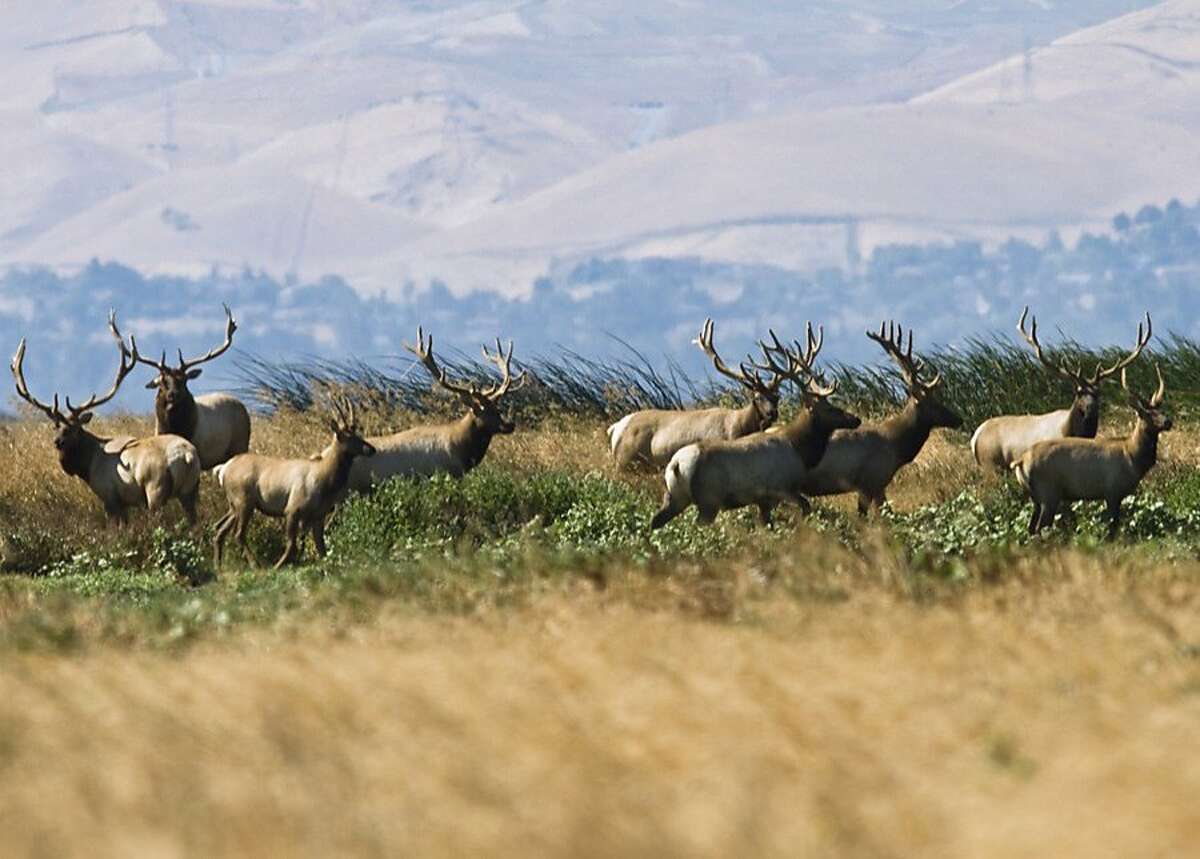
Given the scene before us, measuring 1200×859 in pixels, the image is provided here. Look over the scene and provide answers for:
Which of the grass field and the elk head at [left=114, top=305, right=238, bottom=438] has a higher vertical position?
the grass field

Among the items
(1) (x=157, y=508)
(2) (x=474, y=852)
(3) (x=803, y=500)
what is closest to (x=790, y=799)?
(2) (x=474, y=852)

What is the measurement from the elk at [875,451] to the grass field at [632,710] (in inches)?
232

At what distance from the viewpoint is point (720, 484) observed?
1777 centimetres

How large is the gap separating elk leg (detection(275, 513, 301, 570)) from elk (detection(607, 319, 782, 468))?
4.18m

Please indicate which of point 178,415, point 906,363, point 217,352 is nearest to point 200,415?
point 178,415

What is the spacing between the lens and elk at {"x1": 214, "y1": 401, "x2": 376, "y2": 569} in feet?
59.4

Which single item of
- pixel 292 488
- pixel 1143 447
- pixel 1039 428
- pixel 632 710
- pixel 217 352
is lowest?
pixel 1039 428

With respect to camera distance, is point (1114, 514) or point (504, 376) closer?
point (1114, 514)

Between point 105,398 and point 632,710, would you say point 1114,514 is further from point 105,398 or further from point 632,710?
point 632,710

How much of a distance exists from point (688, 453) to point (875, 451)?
2177 millimetres

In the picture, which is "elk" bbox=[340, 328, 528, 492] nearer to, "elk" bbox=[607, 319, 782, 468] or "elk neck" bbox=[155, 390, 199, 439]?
"elk" bbox=[607, 319, 782, 468]

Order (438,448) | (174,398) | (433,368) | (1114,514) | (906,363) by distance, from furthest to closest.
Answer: (433,368)
(174,398)
(906,363)
(438,448)
(1114,514)

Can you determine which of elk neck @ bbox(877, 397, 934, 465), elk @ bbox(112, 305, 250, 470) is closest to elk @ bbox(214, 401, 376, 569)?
elk @ bbox(112, 305, 250, 470)

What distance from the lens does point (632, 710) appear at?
7.45 m
